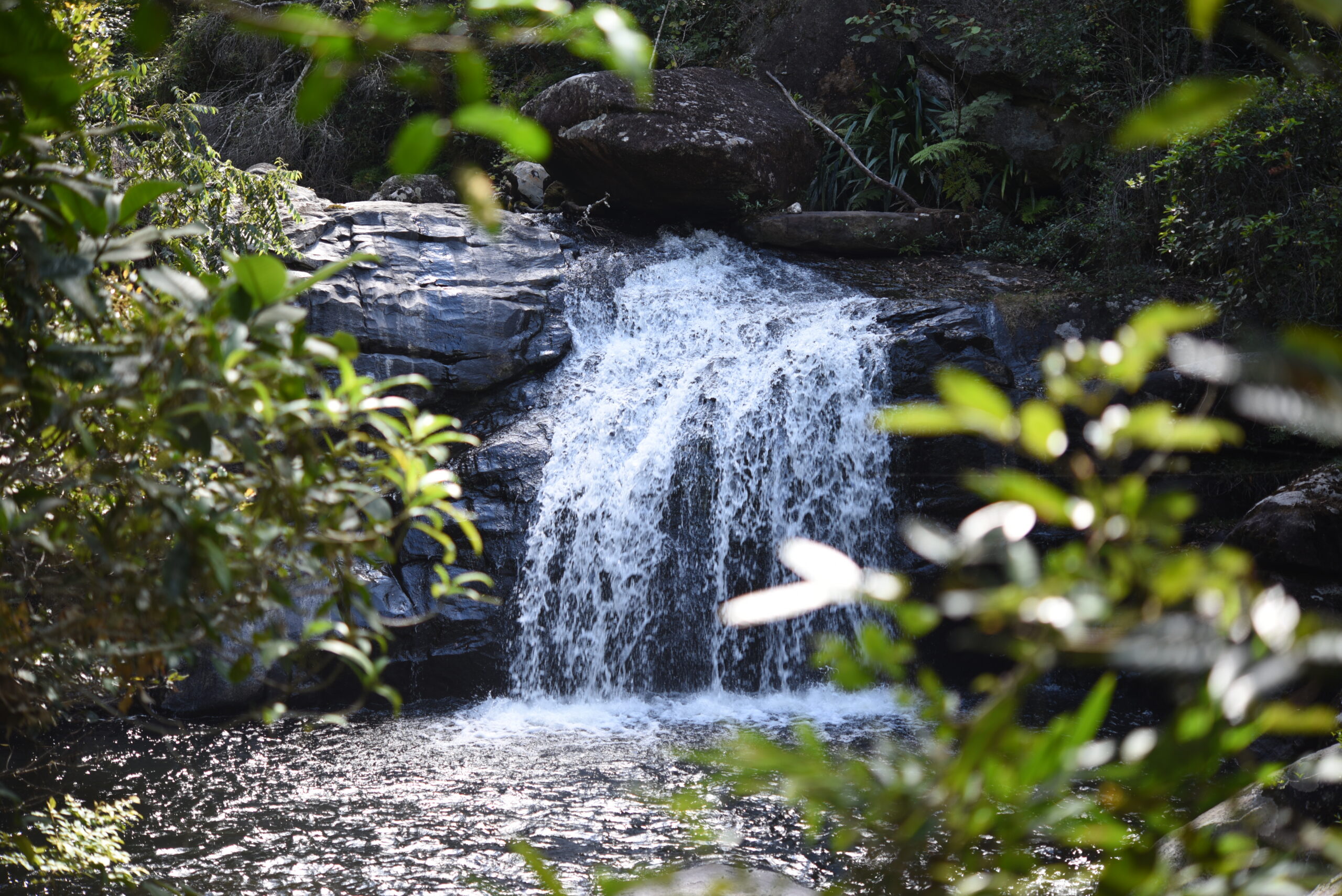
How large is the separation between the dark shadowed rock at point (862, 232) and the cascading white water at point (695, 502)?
1.79m

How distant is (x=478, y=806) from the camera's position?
19.2ft

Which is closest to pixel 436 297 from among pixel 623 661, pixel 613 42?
pixel 623 661

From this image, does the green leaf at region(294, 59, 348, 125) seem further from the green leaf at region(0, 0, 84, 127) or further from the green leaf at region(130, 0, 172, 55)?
the green leaf at region(0, 0, 84, 127)

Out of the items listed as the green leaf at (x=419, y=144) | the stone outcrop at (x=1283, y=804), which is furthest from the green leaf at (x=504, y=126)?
the stone outcrop at (x=1283, y=804)

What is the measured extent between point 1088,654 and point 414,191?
12722 mm

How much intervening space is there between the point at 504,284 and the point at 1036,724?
6647mm

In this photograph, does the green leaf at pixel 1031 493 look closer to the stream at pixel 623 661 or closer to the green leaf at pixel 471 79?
the green leaf at pixel 471 79

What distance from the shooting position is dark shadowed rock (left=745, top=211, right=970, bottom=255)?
1158 cm

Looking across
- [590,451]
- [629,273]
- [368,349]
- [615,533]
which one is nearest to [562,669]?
[615,533]

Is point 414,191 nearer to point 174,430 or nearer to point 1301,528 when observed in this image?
point 1301,528

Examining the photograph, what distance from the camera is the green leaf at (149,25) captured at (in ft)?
3.12

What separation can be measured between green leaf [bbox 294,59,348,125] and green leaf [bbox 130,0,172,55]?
184 millimetres

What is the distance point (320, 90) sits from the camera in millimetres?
882

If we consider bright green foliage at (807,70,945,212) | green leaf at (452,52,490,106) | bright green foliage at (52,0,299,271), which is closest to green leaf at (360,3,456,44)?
green leaf at (452,52,490,106)
